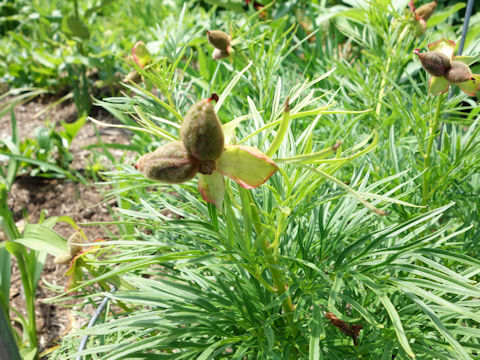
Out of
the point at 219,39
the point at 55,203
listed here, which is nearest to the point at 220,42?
the point at 219,39

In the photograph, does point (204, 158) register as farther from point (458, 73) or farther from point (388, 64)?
point (388, 64)

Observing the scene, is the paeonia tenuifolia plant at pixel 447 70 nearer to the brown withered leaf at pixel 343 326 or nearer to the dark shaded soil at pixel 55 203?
the brown withered leaf at pixel 343 326

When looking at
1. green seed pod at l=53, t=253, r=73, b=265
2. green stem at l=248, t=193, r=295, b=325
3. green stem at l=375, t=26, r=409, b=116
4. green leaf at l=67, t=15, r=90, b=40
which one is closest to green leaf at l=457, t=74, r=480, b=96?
green stem at l=375, t=26, r=409, b=116

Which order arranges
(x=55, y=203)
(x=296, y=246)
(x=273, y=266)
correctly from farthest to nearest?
(x=55, y=203) → (x=296, y=246) → (x=273, y=266)

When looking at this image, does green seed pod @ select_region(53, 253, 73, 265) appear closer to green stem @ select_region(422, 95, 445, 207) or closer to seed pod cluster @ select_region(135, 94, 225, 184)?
seed pod cluster @ select_region(135, 94, 225, 184)

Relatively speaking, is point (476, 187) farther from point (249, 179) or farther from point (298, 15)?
point (298, 15)

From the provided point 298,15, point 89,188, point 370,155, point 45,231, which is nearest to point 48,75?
point 89,188
